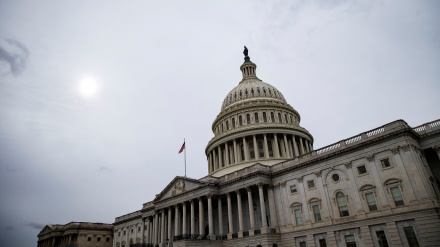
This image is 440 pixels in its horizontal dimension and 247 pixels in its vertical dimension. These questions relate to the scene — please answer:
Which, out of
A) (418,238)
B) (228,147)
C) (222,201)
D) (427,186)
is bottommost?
(418,238)

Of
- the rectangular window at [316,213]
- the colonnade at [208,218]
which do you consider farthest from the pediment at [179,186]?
the rectangular window at [316,213]

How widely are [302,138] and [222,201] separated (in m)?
24.5

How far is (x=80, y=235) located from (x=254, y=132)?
58.3m

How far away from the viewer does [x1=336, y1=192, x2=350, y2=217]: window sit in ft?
123

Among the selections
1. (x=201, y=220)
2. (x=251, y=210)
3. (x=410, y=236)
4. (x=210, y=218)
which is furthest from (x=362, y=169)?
(x=201, y=220)

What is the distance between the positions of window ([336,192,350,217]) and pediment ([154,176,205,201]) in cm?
2130

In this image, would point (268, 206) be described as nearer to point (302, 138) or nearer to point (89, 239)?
point (302, 138)

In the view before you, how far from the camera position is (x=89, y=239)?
3369 inches

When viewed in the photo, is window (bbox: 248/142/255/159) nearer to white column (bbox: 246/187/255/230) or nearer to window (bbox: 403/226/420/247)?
white column (bbox: 246/187/255/230)

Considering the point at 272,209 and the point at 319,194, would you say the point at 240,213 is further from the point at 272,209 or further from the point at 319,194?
the point at 319,194

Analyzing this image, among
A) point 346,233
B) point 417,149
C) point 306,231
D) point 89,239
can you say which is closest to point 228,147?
point 306,231

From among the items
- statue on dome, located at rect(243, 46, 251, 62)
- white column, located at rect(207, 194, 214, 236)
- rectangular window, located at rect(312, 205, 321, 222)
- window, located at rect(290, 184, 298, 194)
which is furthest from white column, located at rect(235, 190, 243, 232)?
statue on dome, located at rect(243, 46, 251, 62)

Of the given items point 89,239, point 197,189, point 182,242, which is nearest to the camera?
point 182,242

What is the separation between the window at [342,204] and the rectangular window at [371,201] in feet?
8.88
